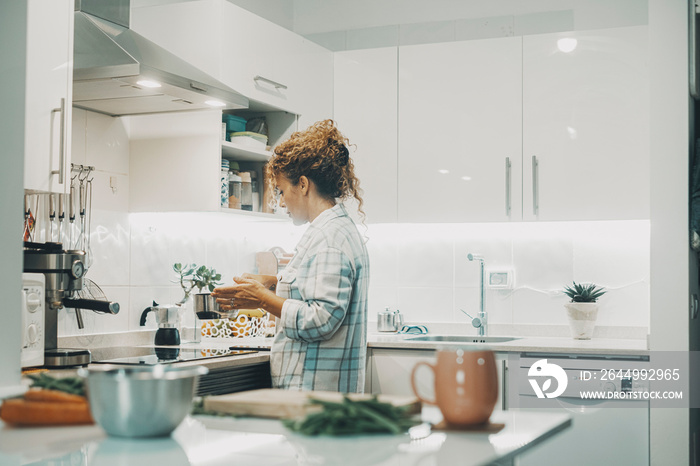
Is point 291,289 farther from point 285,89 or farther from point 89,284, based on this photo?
point 285,89

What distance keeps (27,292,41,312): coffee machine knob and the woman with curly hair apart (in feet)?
1.64

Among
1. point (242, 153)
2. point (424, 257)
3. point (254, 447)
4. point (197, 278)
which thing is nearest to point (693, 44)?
point (424, 257)

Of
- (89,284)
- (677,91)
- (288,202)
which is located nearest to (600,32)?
(677,91)

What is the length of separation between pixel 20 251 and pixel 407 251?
231 cm

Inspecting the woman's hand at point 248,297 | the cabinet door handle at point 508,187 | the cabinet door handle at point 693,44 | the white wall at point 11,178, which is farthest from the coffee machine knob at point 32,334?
the cabinet door handle at point 693,44

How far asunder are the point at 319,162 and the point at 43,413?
1.42m

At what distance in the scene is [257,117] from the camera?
3.71 metres

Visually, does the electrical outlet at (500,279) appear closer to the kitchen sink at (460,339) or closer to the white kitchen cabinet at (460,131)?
the kitchen sink at (460,339)

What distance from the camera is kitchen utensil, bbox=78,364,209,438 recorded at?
0.98m

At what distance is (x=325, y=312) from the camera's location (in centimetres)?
218

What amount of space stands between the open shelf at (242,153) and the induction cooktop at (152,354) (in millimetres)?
832

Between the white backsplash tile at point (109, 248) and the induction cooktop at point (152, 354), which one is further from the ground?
the white backsplash tile at point (109, 248)

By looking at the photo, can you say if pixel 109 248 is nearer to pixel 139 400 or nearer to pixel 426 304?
pixel 426 304

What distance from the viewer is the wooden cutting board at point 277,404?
114 centimetres
